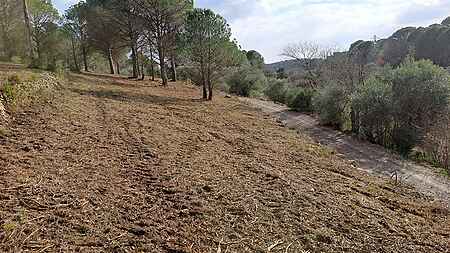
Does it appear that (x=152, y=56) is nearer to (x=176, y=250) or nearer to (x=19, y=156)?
(x=19, y=156)

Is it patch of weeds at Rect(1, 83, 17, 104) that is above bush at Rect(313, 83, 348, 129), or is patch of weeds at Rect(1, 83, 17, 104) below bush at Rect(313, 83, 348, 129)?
above

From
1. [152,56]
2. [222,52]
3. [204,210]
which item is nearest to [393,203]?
[204,210]

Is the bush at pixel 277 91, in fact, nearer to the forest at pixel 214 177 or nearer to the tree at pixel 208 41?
the tree at pixel 208 41

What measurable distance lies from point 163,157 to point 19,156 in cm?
247

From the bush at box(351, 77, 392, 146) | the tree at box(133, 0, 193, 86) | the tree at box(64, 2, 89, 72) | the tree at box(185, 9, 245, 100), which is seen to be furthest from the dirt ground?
the tree at box(64, 2, 89, 72)

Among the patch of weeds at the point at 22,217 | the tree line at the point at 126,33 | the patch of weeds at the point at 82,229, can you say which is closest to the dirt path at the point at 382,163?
the tree line at the point at 126,33

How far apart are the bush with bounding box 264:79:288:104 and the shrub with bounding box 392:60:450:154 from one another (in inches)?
665

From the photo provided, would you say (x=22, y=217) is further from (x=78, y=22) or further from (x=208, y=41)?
(x=78, y=22)

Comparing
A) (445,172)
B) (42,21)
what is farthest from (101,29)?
(445,172)

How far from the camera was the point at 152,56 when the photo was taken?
29.2 meters

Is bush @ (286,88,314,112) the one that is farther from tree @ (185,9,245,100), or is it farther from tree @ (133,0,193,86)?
tree @ (133,0,193,86)

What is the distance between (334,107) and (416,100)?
5498mm

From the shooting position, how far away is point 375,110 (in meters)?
17.4

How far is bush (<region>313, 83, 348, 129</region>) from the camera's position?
2112cm
